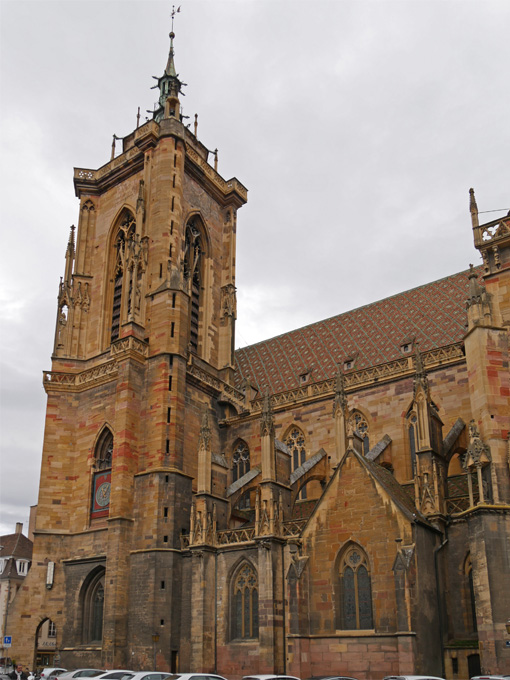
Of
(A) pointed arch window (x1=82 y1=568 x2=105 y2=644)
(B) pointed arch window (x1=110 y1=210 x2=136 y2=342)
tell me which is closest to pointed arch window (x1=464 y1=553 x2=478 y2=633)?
(A) pointed arch window (x1=82 y1=568 x2=105 y2=644)

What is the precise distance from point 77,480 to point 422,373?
50.8 ft

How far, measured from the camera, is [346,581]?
832 inches

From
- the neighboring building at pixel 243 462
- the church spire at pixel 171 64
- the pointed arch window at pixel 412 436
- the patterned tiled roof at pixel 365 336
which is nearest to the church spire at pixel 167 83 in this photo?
the church spire at pixel 171 64

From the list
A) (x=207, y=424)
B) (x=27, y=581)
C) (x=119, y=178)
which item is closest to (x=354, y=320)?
(x=207, y=424)

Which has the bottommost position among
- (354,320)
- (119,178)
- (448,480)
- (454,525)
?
(454,525)

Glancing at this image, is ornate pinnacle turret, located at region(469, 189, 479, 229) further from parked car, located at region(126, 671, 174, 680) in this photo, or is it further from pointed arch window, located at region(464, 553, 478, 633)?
parked car, located at region(126, 671, 174, 680)

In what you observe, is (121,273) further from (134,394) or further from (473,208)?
(473,208)

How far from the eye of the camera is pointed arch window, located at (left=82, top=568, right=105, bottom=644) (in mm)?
27625

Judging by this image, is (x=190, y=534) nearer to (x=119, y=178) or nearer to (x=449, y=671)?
(x=449, y=671)

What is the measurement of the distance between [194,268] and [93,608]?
1650 cm

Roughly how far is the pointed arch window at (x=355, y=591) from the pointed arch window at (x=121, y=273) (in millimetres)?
16849

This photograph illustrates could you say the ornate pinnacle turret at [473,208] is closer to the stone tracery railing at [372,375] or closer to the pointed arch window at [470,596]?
the stone tracery railing at [372,375]

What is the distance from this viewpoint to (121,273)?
3541 centimetres

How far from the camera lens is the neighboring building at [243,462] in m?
20.4
